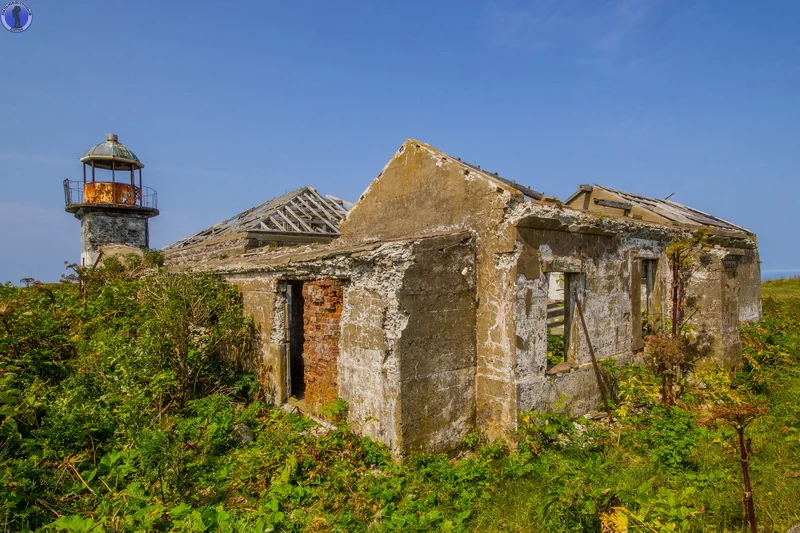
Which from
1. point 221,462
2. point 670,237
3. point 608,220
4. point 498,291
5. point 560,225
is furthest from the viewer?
point 670,237

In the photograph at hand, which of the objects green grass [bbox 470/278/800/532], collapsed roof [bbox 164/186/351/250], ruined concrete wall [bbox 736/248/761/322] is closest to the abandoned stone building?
green grass [bbox 470/278/800/532]

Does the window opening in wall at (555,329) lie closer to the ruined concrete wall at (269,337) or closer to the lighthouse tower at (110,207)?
the ruined concrete wall at (269,337)

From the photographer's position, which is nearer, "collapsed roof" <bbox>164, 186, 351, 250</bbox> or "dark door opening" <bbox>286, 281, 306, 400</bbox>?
"dark door opening" <bbox>286, 281, 306, 400</bbox>

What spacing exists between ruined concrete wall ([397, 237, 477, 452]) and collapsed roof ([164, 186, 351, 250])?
8.79 metres

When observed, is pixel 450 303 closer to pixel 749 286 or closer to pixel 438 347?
pixel 438 347

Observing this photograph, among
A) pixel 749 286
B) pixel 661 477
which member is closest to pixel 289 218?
pixel 661 477

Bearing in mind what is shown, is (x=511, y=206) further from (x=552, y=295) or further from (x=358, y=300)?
(x=552, y=295)

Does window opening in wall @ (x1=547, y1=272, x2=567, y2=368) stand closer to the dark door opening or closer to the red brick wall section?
the red brick wall section

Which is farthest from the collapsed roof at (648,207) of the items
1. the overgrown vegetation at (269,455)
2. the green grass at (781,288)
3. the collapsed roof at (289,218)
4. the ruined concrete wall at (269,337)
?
the green grass at (781,288)

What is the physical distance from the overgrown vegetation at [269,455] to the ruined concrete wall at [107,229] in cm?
1522

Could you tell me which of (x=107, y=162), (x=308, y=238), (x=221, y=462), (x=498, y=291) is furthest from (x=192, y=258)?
(x=107, y=162)

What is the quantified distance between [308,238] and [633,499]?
12707 millimetres

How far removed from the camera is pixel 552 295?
11922 millimetres

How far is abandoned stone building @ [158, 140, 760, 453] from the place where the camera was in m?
5.67
